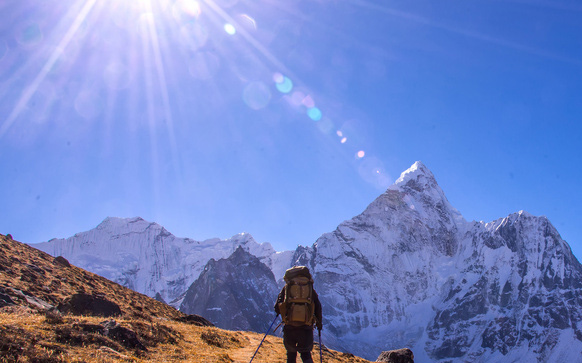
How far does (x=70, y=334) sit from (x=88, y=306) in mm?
8009

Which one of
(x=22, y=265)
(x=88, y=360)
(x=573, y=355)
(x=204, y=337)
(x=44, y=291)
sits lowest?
(x=88, y=360)

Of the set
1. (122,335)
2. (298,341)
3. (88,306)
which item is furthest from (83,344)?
(88,306)

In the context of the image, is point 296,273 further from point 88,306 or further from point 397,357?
point 397,357

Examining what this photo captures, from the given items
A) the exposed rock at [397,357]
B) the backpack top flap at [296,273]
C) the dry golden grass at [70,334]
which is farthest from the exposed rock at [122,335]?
the exposed rock at [397,357]

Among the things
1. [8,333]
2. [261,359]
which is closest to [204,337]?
[261,359]

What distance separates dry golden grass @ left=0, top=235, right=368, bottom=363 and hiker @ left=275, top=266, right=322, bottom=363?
2.92 metres

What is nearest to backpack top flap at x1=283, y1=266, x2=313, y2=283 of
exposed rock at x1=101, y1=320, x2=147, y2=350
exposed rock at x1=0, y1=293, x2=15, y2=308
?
exposed rock at x1=101, y1=320, x2=147, y2=350

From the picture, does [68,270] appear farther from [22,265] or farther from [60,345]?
[60,345]

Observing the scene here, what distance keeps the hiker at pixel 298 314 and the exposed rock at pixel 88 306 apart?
10139mm

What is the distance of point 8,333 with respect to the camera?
7695 mm

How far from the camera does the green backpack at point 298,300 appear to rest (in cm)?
946

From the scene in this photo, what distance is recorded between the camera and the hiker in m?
9.40

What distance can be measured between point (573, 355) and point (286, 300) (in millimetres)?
250580

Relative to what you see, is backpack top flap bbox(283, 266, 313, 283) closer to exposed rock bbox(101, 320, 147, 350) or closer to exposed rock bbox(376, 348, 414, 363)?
exposed rock bbox(101, 320, 147, 350)
